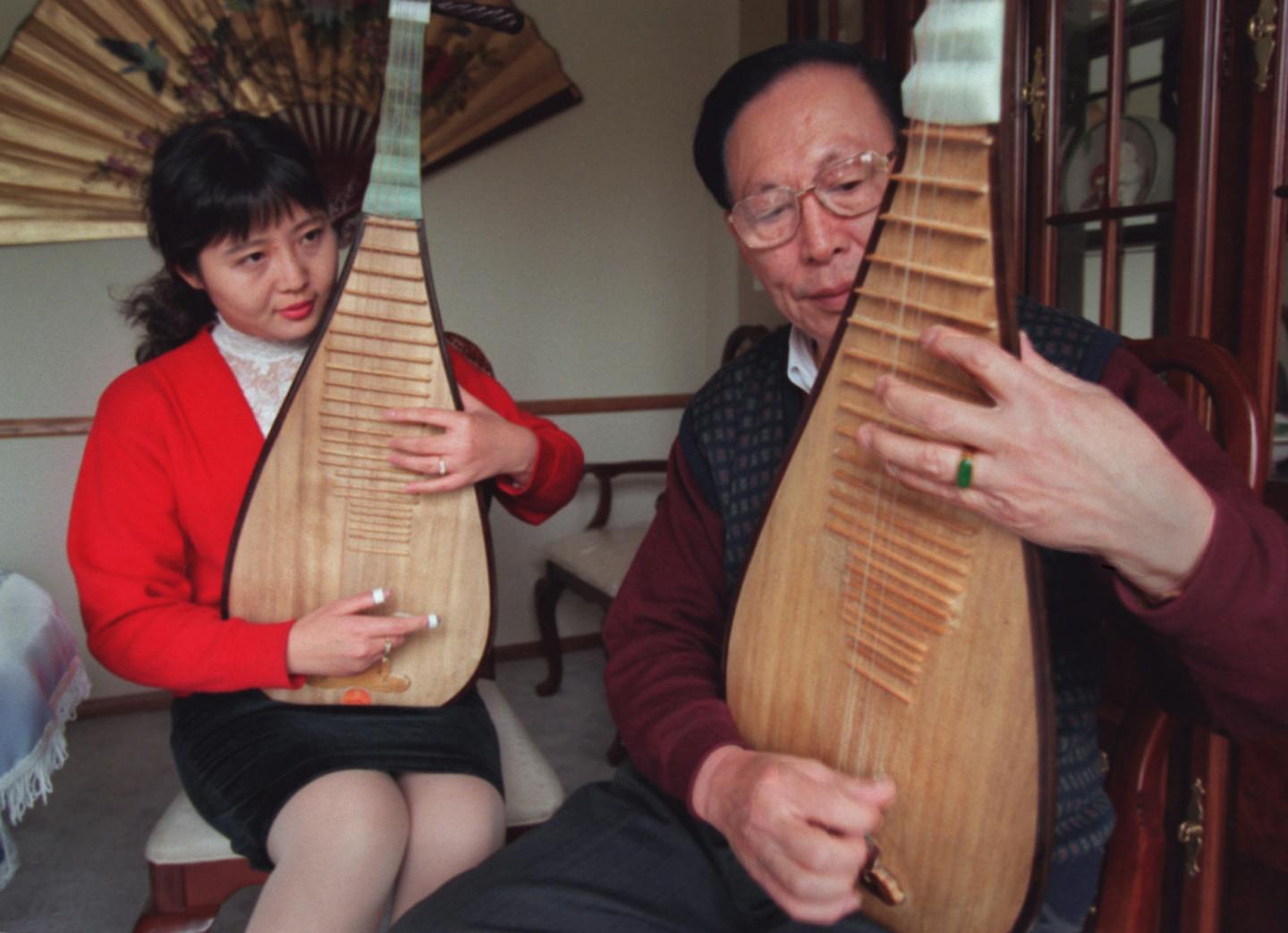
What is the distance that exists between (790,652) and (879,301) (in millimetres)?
276

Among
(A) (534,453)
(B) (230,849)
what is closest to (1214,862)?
(A) (534,453)

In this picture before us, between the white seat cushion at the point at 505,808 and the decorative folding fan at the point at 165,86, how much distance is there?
5.58ft

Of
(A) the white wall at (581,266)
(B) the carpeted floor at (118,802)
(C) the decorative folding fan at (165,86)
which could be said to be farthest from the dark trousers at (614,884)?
(A) the white wall at (581,266)

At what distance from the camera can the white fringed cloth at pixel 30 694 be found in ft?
4.37

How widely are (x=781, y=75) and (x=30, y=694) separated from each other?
135 cm

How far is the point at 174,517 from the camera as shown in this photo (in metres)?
1.24

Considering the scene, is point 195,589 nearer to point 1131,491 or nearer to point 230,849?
point 230,849

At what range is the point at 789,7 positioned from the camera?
7.77 feet

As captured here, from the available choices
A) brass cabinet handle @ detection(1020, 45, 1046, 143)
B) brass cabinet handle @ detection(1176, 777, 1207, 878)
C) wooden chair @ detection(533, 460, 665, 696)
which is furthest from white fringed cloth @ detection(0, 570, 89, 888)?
brass cabinet handle @ detection(1020, 45, 1046, 143)

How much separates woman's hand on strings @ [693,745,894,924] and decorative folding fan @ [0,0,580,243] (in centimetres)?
206

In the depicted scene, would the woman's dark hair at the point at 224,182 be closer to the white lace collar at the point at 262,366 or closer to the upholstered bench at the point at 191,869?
the white lace collar at the point at 262,366

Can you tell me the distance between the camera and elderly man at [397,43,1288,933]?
56 cm

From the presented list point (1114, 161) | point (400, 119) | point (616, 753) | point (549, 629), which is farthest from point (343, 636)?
point (549, 629)

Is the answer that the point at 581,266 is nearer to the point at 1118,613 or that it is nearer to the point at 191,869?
the point at 191,869
